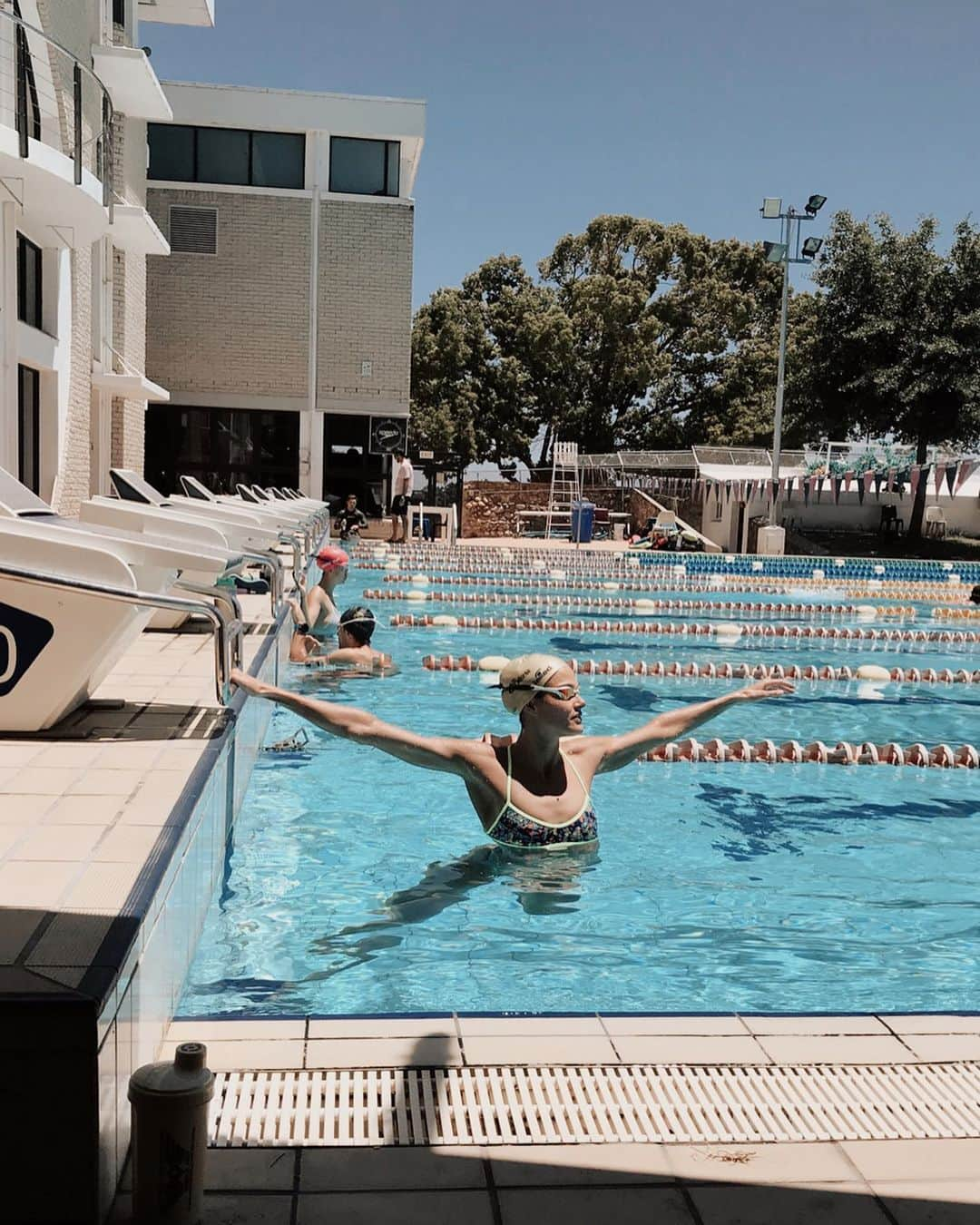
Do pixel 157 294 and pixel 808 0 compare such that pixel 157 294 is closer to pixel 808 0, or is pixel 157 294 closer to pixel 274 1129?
pixel 808 0

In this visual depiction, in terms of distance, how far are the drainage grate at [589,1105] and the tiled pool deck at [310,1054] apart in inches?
1.8

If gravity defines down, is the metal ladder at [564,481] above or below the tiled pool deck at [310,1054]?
above

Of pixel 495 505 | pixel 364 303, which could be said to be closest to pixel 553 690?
pixel 364 303

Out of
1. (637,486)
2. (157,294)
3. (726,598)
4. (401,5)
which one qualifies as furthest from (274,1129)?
Result: (637,486)

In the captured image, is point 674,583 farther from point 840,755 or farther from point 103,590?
point 103,590

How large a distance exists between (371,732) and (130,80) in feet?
50.0

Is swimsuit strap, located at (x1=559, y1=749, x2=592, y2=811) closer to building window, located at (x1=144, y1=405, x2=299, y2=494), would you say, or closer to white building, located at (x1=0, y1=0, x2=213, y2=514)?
white building, located at (x1=0, y1=0, x2=213, y2=514)

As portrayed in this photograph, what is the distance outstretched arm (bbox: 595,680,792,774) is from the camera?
4.15 meters

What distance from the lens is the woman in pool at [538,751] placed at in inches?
158

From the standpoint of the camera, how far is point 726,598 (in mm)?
16750

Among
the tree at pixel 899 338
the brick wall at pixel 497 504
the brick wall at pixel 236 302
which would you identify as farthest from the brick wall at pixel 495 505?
the brick wall at pixel 236 302

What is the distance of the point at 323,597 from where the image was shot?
8969 millimetres

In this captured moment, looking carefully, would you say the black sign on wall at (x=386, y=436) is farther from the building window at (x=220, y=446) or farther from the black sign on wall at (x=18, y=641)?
the black sign on wall at (x=18, y=641)

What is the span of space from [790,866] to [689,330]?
35089 mm
